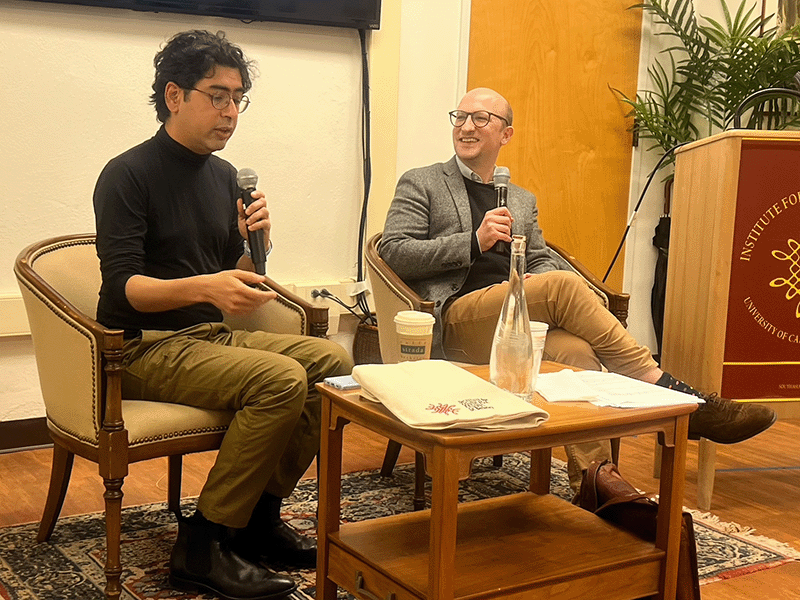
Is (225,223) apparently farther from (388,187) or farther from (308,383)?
(388,187)

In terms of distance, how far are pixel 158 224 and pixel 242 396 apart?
473mm

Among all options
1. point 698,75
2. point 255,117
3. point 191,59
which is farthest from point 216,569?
point 698,75

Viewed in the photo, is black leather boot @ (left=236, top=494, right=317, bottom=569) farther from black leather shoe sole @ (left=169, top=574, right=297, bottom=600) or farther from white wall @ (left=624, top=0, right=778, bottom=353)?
white wall @ (left=624, top=0, right=778, bottom=353)

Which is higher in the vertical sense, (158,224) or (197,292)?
(158,224)

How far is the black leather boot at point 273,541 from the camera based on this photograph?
7.42 ft

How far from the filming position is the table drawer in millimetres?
1681

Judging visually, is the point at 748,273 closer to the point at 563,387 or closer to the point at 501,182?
the point at 501,182

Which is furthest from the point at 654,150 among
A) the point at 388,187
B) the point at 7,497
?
the point at 7,497

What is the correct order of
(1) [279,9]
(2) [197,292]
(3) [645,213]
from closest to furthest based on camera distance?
(2) [197,292] < (1) [279,9] < (3) [645,213]

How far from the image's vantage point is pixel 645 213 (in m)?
4.62

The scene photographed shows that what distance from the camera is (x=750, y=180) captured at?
2.74m

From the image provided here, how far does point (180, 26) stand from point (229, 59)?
1.14 metres

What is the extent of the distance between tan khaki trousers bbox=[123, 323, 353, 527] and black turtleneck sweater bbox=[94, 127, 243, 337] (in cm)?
9

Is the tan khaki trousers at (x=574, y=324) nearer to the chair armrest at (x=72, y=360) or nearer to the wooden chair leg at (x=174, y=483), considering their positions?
the wooden chair leg at (x=174, y=483)
